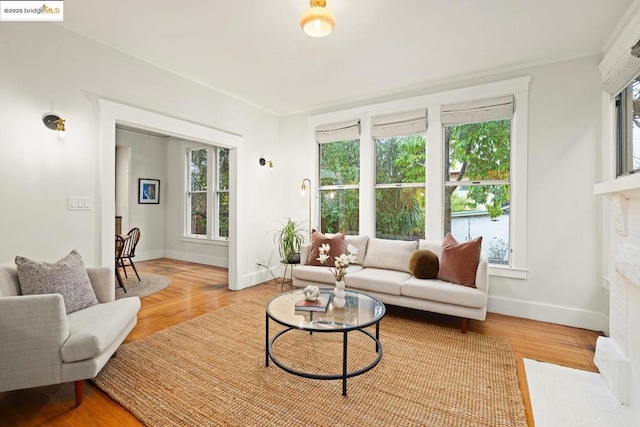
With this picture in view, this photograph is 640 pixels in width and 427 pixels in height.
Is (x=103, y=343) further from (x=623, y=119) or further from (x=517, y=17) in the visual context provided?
(x=623, y=119)

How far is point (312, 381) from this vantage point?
2.13m

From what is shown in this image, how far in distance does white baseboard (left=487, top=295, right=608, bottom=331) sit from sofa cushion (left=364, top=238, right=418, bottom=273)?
1065 mm

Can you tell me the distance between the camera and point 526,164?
11.2 ft

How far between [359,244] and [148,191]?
17.2ft

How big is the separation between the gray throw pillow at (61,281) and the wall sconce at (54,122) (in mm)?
1140

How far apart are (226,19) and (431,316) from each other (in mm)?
3631

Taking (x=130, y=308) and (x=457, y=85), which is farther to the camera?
(x=457, y=85)

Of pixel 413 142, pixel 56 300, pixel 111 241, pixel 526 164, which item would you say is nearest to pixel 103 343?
pixel 56 300

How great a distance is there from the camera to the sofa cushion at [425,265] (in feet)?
10.8

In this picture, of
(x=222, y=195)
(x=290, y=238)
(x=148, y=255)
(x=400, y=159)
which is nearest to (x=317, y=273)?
(x=290, y=238)

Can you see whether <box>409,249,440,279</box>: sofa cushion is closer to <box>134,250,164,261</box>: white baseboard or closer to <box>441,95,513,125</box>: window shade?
<box>441,95,513,125</box>: window shade

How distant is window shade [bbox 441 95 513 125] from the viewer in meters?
3.49

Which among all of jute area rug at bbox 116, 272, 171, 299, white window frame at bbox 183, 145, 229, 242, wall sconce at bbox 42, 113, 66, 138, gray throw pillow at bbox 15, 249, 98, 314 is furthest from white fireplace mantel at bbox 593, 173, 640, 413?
white window frame at bbox 183, 145, 229, 242

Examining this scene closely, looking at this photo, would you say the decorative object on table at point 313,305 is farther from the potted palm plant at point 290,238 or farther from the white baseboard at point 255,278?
the white baseboard at point 255,278
